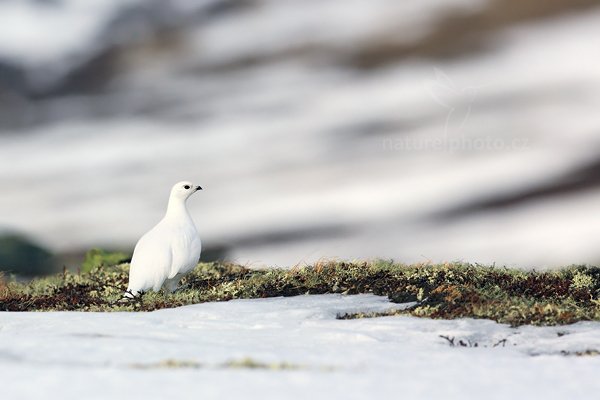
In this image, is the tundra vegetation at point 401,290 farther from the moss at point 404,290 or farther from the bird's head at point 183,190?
the bird's head at point 183,190

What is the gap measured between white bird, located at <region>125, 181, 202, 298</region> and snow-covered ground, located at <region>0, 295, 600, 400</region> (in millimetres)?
2287

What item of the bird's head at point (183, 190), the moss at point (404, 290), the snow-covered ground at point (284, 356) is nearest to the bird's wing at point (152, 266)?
the moss at point (404, 290)

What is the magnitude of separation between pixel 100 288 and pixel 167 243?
2663 millimetres

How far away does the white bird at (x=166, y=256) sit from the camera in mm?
14109

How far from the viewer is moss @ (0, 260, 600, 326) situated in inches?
448

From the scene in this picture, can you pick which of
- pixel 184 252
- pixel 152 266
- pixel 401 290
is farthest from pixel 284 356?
pixel 152 266

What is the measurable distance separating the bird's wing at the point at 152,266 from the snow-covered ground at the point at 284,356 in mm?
2311

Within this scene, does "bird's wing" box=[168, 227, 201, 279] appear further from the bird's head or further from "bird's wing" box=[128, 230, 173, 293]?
the bird's head

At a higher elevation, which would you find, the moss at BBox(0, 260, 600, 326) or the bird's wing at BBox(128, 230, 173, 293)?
the bird's wing at BBox(128, 230, 173, 293)

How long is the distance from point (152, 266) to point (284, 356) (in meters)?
6.55

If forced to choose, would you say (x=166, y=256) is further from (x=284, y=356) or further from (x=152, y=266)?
(x=284, y=356)

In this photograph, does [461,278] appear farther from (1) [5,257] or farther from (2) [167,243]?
(1) [5,257]

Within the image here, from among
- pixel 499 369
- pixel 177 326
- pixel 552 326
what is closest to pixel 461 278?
pixel 552 326

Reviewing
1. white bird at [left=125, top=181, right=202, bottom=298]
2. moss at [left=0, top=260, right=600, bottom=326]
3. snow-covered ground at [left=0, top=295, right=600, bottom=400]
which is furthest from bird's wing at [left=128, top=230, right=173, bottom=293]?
snow-covered ground at [left=0, top=295, right=600, bottom=400]
